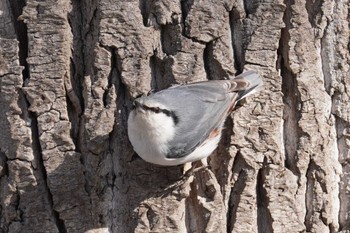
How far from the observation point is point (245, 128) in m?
2.76

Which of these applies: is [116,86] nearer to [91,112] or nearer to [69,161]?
[91,112]

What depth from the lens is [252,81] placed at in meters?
2.68

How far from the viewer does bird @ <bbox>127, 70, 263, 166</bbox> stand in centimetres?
265

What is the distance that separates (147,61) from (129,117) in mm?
265

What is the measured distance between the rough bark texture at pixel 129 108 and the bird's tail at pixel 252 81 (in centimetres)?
5

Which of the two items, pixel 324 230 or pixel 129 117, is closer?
pixel 129 117

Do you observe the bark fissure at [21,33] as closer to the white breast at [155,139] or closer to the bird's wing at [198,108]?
the white breast at [155,139]

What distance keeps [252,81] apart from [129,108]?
0.54 m

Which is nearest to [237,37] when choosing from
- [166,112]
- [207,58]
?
[207,58]

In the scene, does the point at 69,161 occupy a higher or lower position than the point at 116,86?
lower

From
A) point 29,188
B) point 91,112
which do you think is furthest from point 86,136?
point 29,188

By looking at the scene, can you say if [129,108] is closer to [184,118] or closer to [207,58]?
[184,118]

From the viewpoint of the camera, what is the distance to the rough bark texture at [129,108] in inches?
108

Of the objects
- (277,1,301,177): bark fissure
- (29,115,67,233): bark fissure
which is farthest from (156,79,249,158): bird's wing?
(29,115,67,233): bark fissure
